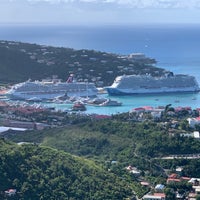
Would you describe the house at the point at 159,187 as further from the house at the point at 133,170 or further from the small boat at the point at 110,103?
the small boat at the point at 110,103

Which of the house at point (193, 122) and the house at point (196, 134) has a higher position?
the house at point (193, 122)

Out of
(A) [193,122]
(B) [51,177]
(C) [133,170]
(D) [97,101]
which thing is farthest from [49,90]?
(B) [51,177]

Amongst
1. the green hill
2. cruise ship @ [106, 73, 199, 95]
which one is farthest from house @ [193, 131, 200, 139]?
cruise ship @ [106, 73, 199, 95]

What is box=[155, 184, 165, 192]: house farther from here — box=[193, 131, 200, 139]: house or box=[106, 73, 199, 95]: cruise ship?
box=[106, 73, 199, 95]: cruise ship

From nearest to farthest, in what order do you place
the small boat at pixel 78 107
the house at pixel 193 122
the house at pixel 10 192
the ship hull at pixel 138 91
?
the house at pixel 10 192 < the house at pixel 193 122 < the small boat at pixel 78 107 < the ship hull at pixel 138 91

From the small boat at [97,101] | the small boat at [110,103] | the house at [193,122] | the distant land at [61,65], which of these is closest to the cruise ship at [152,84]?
the distant land at [61,65]

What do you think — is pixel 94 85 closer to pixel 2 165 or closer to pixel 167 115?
pixel 167 115

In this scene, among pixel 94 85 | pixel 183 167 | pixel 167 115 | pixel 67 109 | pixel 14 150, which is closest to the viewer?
pixel 14 150

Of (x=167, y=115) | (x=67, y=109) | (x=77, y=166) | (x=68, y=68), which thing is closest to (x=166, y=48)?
(x=68, y=68)

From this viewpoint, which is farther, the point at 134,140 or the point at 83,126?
the point at 83,126
